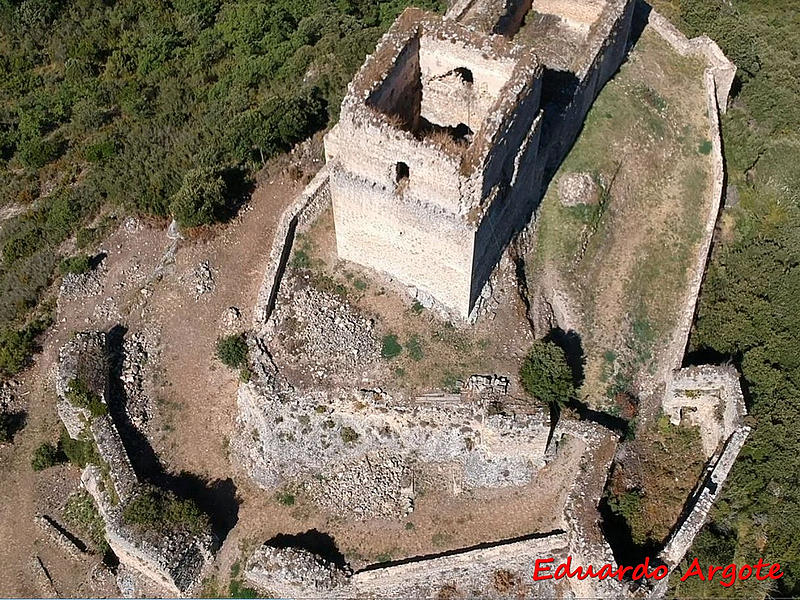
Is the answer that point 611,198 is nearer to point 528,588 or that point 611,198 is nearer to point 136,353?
point 528,588

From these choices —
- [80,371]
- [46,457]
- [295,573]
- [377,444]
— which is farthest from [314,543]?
[46,457]

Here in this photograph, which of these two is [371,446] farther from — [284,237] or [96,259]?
[96,259]

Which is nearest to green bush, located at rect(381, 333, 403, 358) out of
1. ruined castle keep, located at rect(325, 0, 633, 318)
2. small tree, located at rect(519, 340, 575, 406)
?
ruined castle keep, located at rect(325, 0, 633, 318)

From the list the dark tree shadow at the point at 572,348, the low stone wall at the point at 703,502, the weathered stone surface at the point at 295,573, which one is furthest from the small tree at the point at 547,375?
the weathered stone surface at the point at 295,573

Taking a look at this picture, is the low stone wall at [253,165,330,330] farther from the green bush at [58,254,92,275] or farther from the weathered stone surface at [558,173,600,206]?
the weathered stone surface at [558,173,600,206]

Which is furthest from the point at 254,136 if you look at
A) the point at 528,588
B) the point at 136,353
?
the point at 528,588

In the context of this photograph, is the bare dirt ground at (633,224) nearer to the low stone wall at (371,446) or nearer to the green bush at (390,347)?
the low stone wall at (371,446)
